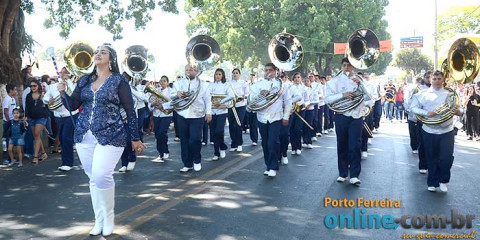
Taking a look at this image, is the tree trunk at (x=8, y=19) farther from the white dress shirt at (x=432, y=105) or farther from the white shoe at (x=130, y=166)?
the white dress shirt at (x=432, y=105)

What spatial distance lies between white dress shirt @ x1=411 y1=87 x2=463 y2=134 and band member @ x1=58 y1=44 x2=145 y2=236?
4.34 metres

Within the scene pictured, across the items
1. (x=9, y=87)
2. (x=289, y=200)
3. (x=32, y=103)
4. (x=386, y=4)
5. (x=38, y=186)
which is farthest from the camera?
(x=386, y=4)

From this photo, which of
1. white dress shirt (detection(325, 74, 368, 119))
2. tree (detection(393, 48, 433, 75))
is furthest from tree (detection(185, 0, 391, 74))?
white dress shirt (detection(325, 74, 368, 119))

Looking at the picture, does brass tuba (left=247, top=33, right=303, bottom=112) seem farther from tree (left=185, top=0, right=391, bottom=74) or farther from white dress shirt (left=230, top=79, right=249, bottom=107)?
tree (left=185, top=0, right=391, bottom=74)

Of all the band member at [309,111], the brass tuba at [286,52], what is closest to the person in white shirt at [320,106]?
the band member at [309,111]

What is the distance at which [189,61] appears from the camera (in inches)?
423

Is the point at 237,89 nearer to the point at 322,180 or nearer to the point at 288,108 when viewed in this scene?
the point at 288,108

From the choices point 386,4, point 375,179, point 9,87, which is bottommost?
point 375,179

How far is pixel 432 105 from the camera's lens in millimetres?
7418

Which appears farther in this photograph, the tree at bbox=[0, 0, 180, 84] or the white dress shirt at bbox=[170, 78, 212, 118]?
the tree at bbox=[0, 0, 180, 84]

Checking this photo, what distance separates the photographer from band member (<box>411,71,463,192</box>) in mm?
7293

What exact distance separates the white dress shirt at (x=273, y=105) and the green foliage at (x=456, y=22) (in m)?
52.2

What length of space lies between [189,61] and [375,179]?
4641mm

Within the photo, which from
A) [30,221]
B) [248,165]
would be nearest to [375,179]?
[248,165]
